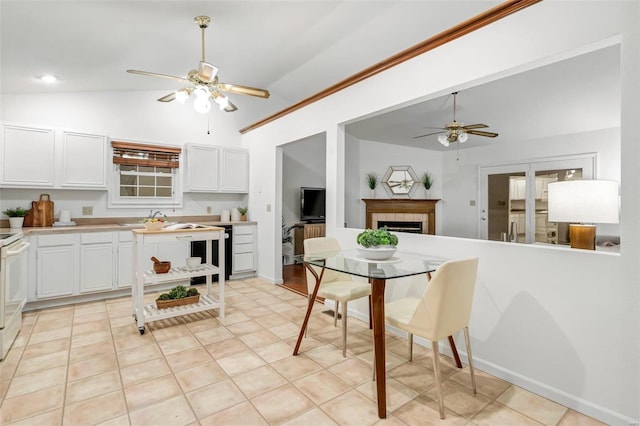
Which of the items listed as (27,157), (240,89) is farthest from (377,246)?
(27,157)

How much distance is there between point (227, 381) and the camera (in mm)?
2146

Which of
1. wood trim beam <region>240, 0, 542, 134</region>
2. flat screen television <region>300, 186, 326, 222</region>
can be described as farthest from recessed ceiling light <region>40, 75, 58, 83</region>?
flat screen television <region>300, 186, 326, 222</region>

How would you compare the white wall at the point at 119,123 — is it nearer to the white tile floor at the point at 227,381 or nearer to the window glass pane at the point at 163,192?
the window glass pane at the point at 163,192

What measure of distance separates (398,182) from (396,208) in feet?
1.89

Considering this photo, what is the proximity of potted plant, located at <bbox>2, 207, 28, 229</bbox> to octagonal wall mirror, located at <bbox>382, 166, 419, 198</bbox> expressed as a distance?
5.78 m

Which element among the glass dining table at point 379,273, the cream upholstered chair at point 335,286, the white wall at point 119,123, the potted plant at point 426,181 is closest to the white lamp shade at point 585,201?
the glass dining table at point 379,273

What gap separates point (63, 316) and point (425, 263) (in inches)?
147

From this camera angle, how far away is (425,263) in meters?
2.25

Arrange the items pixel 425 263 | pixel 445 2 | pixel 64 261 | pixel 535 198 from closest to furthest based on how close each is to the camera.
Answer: pixel 425 263 < pixel 445 2 < pixel 64 261 < pixel 535 198

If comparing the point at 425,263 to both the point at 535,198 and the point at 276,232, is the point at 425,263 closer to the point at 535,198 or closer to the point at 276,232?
the point at 276,232

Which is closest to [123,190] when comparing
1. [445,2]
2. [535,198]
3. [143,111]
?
[143,111]

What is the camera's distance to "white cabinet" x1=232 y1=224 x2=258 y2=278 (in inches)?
196

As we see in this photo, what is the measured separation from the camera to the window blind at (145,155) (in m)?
4.52

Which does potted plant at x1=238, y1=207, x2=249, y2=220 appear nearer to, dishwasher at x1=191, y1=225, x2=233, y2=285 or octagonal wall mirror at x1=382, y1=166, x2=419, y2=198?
dishwasher at x1=191, y1=225, x2=233, y2=285
